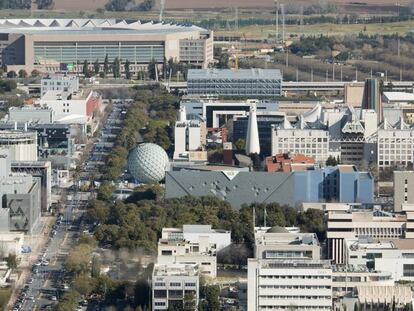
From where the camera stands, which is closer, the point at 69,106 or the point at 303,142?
the point at 303,142

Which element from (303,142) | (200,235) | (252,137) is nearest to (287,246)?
(200,235)

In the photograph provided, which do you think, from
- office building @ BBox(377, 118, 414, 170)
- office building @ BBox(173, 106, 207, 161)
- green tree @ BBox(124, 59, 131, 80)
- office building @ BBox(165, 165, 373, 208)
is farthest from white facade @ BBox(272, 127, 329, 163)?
green tree @ BBox(124, 59, 131, 80)

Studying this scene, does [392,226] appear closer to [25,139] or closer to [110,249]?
[110,249]

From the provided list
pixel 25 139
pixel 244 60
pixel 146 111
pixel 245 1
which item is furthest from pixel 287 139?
pixel 245 1

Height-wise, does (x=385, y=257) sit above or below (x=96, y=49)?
above

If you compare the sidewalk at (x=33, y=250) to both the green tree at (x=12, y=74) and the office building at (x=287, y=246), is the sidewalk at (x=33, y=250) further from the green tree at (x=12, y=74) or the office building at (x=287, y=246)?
the green tree at (x=12, y=74)

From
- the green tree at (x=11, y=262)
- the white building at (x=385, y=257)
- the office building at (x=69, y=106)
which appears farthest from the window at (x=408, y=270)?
the office building at (x=69, y=106)

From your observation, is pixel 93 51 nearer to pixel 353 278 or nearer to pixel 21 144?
pixel 21 144
